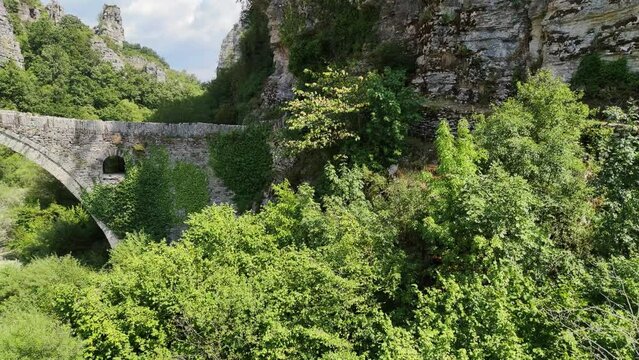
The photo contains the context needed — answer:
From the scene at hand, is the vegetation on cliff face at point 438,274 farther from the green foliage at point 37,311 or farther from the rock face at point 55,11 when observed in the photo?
the rock face at point 55,11

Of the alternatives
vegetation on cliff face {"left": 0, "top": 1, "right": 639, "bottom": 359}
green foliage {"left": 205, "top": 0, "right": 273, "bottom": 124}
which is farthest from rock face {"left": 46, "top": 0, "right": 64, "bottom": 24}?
vegetation on cliff face {"left": 0, "top": 1, "right": 639, "bottom": 359}

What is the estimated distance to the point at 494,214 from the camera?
505 cm

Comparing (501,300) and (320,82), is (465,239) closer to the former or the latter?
(501,300)

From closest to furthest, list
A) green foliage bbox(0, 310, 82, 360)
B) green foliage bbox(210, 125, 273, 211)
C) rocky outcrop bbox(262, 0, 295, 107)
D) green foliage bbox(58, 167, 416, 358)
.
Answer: green foliage bbox(58, 167, 416, 358), green foliage bbox(0, 310, 82, 360), green foliage bbox(210, 125, 273, 211), rocky outcrop bbox(262, 0, 295, 107)

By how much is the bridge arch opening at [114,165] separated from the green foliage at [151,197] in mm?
574

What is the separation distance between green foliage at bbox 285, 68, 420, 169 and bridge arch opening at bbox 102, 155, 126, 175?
7.49 meters

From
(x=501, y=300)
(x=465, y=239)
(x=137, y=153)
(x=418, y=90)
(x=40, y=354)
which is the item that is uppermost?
(x=418, y=90)

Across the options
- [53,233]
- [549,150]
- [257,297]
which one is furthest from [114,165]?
[549,150]

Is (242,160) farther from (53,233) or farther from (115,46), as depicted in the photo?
(115,46)

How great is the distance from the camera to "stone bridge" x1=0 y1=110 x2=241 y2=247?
472 inches

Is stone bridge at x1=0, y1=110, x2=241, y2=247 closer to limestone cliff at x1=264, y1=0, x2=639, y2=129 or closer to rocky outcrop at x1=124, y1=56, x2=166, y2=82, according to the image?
limestone cliff at x1=264, y1=0, x2=639, y2=129

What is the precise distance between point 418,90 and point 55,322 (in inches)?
362

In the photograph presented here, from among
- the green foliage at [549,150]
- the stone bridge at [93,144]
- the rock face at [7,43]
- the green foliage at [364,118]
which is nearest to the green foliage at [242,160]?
the stone bridge at [93,144]

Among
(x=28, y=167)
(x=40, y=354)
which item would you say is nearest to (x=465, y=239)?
(x=40, y=354)
